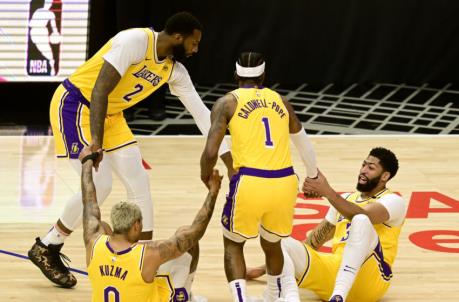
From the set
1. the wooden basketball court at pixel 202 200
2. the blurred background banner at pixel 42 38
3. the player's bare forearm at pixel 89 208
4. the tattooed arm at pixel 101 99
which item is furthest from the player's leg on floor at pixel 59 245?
the blurred background banner at pixel 42 38

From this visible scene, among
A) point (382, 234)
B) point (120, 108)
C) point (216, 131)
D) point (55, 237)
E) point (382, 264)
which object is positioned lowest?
point (55, 237)

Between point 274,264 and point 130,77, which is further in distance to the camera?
point 130,77

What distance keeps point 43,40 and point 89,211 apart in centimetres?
643

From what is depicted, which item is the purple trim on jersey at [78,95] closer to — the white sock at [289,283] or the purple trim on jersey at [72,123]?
the purple trim on jersey at [72,123]

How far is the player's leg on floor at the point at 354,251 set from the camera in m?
6.04

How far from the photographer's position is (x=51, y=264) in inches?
261

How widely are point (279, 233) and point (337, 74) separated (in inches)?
282

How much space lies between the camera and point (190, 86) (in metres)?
6.70

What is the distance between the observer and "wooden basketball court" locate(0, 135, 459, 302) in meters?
6.76

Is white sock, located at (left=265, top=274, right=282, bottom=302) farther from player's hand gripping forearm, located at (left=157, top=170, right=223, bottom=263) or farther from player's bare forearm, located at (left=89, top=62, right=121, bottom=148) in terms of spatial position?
player's bare forearm, located at (left=89, top=62, right=121, bottom=148)

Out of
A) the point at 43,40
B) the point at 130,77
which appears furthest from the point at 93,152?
the point at 43,40

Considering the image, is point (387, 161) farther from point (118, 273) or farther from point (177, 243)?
point (118, 273)

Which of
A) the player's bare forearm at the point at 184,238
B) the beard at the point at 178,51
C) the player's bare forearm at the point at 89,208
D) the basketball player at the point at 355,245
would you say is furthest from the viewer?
the beard at the point at 178,51

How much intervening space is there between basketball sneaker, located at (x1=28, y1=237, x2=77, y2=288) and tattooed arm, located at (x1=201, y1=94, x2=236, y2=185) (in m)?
1.39
